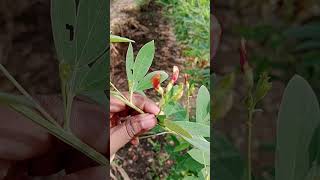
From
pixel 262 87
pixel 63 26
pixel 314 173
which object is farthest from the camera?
pixel 63 26

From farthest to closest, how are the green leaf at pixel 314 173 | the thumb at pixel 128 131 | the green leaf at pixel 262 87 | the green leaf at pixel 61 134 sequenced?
the thumb at pixel 128 131 → the green leaf at pixel 61 134 → the green leaf at pixel 262 87 → the green leaf at pixel 314 173

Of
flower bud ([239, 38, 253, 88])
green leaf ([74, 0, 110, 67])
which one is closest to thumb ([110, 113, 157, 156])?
green leaf ([74, 0, 110, 67])

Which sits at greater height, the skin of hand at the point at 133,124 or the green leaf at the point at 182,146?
the skin of hand at the point at 133,124

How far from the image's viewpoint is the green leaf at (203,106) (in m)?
1.66

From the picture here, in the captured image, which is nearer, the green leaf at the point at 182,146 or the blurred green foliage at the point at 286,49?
the blurred green foliage at the point at 286,49

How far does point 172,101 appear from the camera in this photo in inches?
66.3

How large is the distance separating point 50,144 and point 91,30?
0.33 meters

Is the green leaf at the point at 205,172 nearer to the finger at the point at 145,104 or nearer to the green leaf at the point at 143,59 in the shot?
the finger at the point at 145,104

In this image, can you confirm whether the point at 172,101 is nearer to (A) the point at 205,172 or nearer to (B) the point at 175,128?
(B) the point at 175,128

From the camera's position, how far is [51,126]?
63.7 inches

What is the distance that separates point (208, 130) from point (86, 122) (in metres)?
0.34

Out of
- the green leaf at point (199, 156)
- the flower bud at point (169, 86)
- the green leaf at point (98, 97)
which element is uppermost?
the flower bud at point (169, 86)

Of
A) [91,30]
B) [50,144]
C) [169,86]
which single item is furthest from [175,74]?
[50,144]

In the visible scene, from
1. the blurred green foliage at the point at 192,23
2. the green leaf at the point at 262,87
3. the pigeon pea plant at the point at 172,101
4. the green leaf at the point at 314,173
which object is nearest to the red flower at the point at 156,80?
the pigeon pea plant at the point at 172,101
